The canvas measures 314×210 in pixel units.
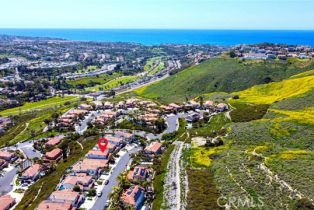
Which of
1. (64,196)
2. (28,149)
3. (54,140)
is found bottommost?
(28,149)

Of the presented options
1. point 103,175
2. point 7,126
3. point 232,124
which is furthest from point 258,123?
point 7,126

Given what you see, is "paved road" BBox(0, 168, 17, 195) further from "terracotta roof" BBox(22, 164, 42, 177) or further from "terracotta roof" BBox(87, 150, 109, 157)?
"terracotta roof" BBox(87, 150, 109, 157)

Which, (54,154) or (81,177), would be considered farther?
(54,154)

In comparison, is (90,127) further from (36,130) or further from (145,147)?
(145,147)

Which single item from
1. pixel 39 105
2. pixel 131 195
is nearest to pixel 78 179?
pixel 131 195

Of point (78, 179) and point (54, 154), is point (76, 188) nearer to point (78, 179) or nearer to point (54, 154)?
point (78, 179)

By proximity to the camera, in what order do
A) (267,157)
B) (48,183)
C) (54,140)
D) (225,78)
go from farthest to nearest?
(225,78)
(54,140)
(48,183)
(267,157)
